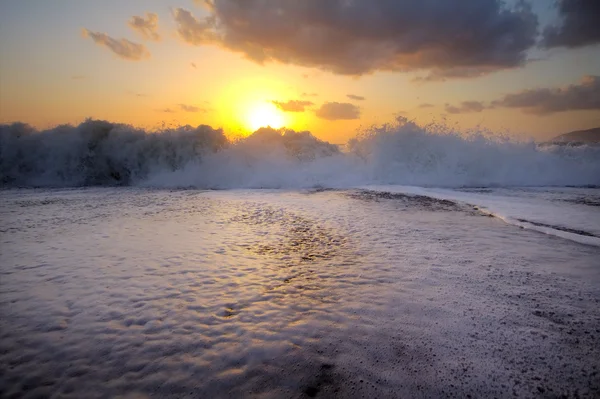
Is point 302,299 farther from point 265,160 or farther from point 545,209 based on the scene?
point 265,160

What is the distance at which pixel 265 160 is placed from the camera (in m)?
15.9

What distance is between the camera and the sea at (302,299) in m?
2.15

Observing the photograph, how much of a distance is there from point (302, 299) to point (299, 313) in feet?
0.94

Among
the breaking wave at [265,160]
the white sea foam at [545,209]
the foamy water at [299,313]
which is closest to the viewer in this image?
the foamy water at [299,313]

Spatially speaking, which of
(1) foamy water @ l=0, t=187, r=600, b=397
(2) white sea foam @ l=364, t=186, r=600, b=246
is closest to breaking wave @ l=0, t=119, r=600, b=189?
(2) white sea foam @ l=364, t=186, r=600, b=246

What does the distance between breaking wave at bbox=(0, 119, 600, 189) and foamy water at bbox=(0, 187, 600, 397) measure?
8697 mm

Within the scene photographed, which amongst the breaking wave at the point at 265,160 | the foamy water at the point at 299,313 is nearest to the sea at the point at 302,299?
the foamy water at the point at 299,313

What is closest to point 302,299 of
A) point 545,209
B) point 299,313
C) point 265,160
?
point 299,313

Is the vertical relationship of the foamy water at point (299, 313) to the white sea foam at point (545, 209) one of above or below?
below

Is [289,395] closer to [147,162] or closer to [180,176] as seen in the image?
[180,176]

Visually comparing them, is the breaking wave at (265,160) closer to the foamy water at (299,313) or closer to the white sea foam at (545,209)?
the white sea foam at (545,209)

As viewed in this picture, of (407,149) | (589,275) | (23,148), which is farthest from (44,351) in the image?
(23,148)

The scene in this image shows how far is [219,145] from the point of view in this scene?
17.5m

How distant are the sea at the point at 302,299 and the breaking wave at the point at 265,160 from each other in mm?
5805
